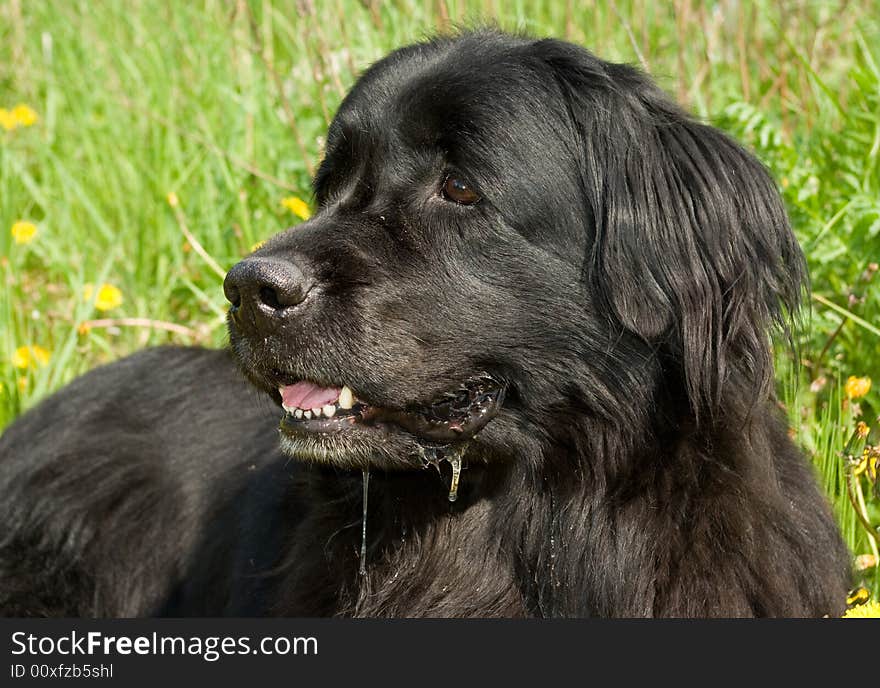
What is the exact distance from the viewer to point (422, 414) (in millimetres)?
2756

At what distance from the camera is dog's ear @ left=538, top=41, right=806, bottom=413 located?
2711 mm

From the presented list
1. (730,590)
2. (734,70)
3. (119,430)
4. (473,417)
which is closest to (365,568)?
(473,417)

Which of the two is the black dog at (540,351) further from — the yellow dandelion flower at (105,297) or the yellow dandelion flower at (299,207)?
the yellow dandelion flower at (105,297)

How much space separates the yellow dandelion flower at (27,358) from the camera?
4.82 metres

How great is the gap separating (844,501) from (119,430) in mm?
2369

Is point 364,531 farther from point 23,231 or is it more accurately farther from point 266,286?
point 23,231

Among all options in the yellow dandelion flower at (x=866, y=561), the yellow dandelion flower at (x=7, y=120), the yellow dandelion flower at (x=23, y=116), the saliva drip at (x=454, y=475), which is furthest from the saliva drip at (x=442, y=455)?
the yellow dandelion flower at (x=7, y=120)

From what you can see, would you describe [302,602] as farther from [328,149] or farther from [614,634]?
[328,149]

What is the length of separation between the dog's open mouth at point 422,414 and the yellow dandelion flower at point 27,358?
2.41 metres

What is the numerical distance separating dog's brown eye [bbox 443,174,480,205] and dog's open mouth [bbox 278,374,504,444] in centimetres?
41

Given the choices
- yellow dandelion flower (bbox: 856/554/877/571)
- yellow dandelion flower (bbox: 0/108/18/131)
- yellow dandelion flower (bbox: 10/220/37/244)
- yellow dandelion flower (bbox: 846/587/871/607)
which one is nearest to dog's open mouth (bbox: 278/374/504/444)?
yellow dandelion flower (bbox: 846/587/871/607)

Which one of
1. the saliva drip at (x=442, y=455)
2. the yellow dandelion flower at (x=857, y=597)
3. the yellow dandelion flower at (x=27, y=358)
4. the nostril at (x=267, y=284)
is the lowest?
the yellow dandelion flower at (x=27, y=358)

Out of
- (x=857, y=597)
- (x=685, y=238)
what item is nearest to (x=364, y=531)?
(x=685, y=238)

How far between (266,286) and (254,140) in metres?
3.50
